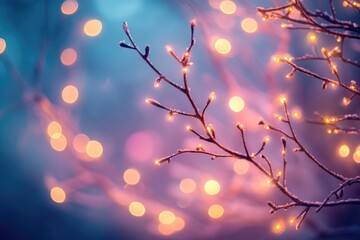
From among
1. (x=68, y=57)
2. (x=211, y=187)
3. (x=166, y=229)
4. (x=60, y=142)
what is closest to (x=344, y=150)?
(x=211, y=187)

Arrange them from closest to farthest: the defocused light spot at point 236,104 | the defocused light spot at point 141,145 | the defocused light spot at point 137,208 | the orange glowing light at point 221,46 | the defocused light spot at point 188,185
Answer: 1. the defocused light spot at point 236,104
2. the orange glowing light at point 221,46
3. the defocused light spot at point 137,208
4. the defocused light spot at point 188,185
5. the defocused light spot at point 141,145

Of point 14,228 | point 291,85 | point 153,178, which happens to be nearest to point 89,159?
point 153,178

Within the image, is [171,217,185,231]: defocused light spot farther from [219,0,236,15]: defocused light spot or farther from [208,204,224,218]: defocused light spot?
[219,0,236,15]: defocused light spot

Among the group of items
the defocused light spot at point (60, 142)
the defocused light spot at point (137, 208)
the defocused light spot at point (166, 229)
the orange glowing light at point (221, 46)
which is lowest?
the defocused light spot at point (137, 208)

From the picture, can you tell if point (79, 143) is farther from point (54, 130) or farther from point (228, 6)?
point (228, 6)

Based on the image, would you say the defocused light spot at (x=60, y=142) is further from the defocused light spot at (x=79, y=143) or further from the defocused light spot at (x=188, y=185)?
the defocused light spot at (x=188, y=185)

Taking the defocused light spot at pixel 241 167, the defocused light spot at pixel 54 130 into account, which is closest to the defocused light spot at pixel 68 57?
the defocused light spot at pixel 54 130

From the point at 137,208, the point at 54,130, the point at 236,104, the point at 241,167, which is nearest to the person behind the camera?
the point at 236,104
